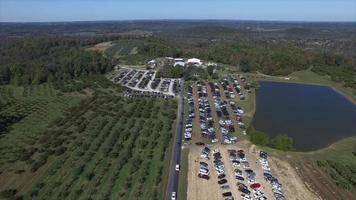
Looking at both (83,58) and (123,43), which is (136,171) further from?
(123,43)

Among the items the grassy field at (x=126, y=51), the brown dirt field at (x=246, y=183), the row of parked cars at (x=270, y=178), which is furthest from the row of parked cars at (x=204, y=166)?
the grassy field at (x=126, y=51)

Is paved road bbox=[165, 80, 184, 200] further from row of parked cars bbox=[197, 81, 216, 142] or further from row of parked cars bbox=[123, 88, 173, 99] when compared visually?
row of parked cars bbox=[123, 88, 173, 99]

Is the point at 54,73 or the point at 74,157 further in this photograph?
the point at 54,73

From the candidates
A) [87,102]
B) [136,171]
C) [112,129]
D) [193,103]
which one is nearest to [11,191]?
[136,171]

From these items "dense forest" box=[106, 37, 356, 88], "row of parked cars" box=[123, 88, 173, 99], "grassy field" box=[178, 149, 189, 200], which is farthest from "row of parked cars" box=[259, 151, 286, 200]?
"dense forest" box=[106, 37, 356, 88]

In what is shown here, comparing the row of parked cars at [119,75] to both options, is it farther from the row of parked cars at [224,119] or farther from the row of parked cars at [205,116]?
the row of parked cars at [224,119]

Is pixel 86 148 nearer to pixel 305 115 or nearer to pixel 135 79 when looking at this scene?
pixel 305 115
